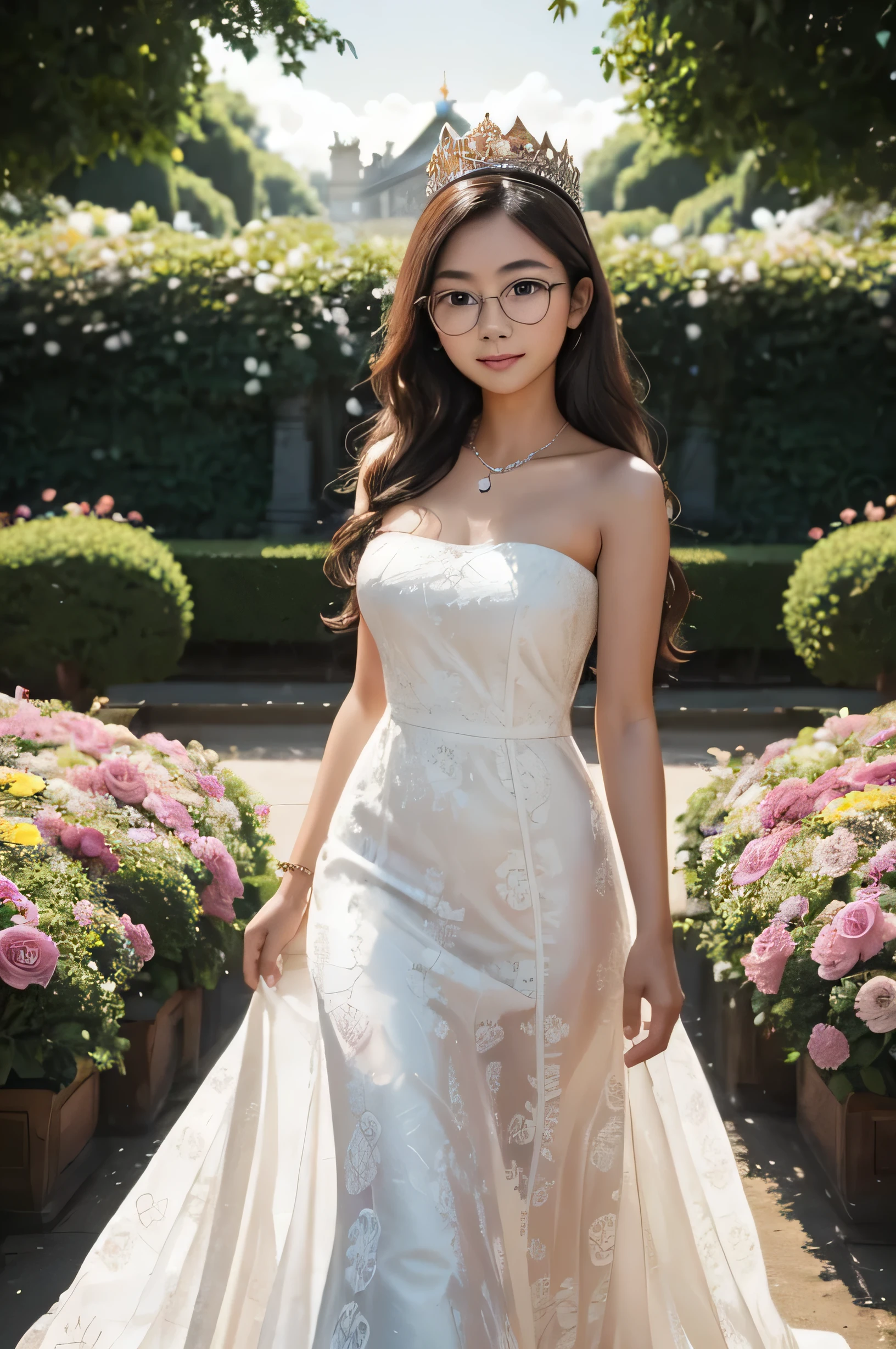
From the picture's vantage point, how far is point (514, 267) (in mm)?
2283

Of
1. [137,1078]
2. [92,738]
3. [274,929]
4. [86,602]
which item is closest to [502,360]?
[274,929]

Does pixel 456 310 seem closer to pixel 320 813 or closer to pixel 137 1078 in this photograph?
pixel 320 813

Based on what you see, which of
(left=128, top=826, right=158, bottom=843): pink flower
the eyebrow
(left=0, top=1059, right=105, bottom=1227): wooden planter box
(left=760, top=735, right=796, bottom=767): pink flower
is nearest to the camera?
the eyebrow

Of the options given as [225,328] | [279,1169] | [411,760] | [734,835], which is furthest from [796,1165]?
[225,328]

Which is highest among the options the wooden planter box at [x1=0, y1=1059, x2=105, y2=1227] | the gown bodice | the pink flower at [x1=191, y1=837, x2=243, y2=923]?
the gown bodice

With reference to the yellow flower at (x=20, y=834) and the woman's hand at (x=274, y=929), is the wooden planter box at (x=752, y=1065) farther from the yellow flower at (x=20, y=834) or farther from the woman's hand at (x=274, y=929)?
the yellow flower at (x=20, y=834)

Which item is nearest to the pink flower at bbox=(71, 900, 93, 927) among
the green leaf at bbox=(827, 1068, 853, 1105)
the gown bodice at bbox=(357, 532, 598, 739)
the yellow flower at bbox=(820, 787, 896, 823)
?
the gown bodice at bbox=(357, 532, 598, 739)

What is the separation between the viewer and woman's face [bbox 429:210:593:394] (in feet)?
7.50

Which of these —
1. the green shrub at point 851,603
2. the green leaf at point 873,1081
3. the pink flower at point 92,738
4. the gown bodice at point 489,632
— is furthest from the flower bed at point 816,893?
the green shrub at point 851,603

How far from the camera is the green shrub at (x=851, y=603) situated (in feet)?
26.9

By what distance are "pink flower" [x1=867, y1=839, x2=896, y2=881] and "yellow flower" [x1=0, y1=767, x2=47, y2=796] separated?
228 centimetres

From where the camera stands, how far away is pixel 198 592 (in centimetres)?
1109

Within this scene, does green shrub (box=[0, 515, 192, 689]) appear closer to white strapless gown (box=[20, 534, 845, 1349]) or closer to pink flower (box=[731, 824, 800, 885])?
pink flower (box=[731, 824, 800, 885])

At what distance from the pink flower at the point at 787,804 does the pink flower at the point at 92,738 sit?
212 centimetres
